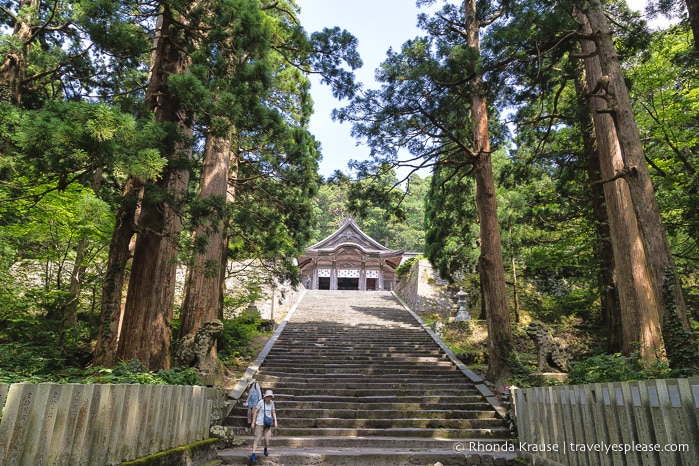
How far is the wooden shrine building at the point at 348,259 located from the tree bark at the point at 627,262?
20.2 metres

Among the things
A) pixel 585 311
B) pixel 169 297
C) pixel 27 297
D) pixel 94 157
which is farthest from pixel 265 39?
pixel 585 311

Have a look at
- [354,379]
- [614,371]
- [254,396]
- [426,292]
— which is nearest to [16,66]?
[254,396]

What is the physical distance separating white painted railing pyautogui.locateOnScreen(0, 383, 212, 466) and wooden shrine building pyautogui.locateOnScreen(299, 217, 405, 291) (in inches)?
902

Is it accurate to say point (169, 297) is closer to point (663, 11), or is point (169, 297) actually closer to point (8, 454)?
point (8, 454)

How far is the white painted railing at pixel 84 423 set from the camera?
2.29 m

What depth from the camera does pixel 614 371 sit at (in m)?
4.45

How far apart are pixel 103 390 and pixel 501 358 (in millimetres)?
7209

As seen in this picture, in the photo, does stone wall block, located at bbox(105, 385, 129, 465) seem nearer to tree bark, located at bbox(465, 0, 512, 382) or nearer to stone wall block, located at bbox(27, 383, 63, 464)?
stone wall block, located at bbox(27, 383, 63, 464)

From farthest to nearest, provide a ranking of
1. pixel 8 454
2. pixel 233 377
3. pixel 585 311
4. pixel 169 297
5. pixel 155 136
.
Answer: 1. pixel 585 311
2. pixel 233 377
3. pixel 169 297
4. pixel 155 136
5. pixel 8 454

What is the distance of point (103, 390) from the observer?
2.97m

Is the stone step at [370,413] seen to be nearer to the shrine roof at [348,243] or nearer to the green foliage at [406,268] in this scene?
the green foliage at [406,268]

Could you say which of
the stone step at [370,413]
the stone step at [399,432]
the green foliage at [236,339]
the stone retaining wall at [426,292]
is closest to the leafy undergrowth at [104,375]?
the stone step at [399,432]

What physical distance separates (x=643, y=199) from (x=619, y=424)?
10.4ft

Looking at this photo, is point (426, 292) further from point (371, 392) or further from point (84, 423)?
point (84, 423)
